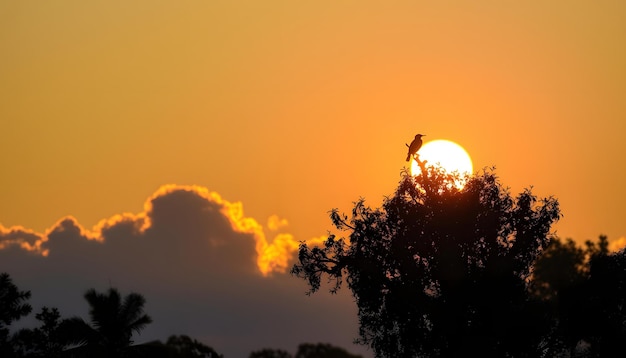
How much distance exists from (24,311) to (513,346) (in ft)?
114

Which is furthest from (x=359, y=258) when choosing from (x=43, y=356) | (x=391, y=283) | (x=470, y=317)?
(x=43, y=356)

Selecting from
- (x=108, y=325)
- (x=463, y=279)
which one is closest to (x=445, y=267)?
(x=463, y=279)

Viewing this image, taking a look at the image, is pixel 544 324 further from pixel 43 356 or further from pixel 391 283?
pixel 43 356

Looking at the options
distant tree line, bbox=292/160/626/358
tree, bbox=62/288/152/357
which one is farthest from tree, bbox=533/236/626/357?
tree, bbox=62/288/152/357

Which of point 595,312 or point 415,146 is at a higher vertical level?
point 415,146

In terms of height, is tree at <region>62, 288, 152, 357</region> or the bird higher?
the bird

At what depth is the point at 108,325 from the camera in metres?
85.2

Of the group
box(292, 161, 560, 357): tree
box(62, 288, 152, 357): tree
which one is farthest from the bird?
box(62, 288, 152, 357): tree

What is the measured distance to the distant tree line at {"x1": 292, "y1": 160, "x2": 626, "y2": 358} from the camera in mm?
79750

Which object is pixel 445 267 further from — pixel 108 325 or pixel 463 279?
pixel 108 325

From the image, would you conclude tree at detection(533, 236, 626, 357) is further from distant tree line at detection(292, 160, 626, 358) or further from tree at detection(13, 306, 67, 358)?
tree at detection(13, 306, 67, 358)

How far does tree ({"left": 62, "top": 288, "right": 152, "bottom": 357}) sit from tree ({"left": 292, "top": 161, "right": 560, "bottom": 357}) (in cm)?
1167

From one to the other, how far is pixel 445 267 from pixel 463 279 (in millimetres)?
1384

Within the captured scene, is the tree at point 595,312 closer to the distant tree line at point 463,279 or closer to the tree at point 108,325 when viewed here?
the distant tree line at point 463,279
